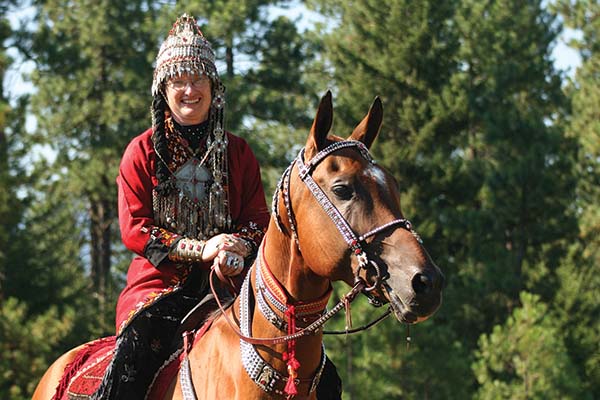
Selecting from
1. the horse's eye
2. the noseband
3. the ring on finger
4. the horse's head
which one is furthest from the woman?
the horse's eye

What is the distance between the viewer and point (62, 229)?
906 inches

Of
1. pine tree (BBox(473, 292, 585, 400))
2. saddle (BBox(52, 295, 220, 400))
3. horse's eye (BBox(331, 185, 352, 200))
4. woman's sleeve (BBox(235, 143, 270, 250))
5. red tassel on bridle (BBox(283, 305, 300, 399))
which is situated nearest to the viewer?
horse's eye (BBox(331, 185, 352, 200))

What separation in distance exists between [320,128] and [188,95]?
130 cm

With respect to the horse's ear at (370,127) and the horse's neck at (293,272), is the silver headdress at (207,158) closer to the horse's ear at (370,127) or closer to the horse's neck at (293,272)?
the horse's neck at (293,272)

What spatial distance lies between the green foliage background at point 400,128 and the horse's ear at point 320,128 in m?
16.8

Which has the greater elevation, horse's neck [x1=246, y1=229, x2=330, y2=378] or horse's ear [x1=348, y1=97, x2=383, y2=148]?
horse's ear [x1=348, y1=97, x2=383, y2=148]

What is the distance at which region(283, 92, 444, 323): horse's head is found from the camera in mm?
3504

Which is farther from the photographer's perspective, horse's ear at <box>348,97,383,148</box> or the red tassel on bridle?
horse's ear at <box>348,97,383,148</box>

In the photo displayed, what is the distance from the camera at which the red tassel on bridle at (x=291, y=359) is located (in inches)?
154

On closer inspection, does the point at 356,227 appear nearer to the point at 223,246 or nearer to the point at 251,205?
the point at 223,246

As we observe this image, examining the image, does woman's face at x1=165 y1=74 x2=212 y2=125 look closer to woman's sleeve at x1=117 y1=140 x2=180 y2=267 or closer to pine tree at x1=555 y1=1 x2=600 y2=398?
woman's sleeve at x1=117 y1=140 x2=180 y2=267

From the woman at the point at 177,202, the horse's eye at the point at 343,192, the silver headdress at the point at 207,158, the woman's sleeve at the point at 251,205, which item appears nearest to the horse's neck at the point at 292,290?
the horse's eye at the point at 343,192

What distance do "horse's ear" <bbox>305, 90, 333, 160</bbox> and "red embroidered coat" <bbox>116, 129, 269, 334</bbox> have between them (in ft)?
3.24

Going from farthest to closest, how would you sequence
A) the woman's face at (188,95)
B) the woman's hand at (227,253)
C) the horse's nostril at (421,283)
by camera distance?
the woman's face at (188,95) < the woman's hand at (227,253) < the horse's nostril at (421,283)
